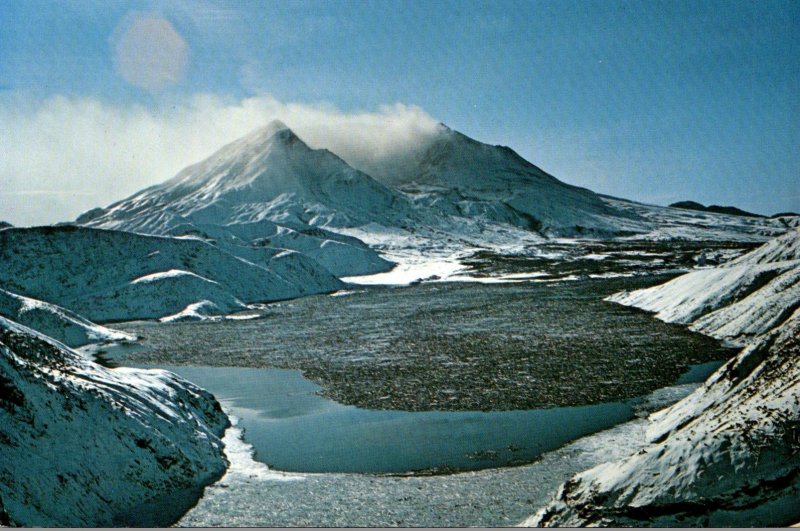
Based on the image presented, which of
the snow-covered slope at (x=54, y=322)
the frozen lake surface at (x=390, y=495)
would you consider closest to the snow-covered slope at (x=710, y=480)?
the frozen lake surface at (x=390, y=495)

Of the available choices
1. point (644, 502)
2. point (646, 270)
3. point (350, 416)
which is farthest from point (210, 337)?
point (646, 270)

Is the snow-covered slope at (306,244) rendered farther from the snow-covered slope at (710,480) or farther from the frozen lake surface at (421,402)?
the snow-covered slope at (710,480)

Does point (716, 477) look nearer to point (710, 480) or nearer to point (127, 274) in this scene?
point (710, 480)

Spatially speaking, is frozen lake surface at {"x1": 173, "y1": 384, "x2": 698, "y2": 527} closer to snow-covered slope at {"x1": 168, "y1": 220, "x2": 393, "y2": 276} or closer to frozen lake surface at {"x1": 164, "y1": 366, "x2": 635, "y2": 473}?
frozen lake surface at {"x1": 164, "y1": 366, "x2": 635, "y2": 473}

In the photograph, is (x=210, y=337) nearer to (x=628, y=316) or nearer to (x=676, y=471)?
Result: (x=628, y=316)

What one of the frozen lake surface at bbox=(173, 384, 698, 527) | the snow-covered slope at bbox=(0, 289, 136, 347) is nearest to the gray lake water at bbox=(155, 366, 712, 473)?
the frozen lake surface at bbox=(173, 384, 698, 527)

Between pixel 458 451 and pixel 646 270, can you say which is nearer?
pixel 458 451
